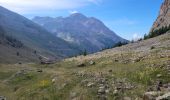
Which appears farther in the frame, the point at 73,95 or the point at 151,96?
the point at 73,95

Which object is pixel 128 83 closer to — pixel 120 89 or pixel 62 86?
pixel 120 89

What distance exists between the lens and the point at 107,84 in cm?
2873

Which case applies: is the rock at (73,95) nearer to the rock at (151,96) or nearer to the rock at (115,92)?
the rock at (115,92)

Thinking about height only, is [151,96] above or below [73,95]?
above

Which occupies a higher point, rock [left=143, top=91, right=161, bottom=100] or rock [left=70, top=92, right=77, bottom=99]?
rock [left=143, top=91, right=161, bottom=100]

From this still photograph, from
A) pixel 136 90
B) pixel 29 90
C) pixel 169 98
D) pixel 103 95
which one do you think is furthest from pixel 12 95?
pixel 169 98

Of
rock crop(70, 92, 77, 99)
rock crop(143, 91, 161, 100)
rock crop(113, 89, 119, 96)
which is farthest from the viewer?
rock crop(70, 92, 77, 99)

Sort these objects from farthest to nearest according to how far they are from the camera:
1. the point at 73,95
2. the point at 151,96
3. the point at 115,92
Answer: the point at 73,95, the point at 115,92, the point at 151,96

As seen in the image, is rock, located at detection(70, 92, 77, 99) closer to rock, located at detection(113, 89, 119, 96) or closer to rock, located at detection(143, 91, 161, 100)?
rock, located at detection(113, 89, 119, 96)

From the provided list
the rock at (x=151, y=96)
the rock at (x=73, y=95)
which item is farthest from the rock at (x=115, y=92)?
the rock at (x=73, y=95)

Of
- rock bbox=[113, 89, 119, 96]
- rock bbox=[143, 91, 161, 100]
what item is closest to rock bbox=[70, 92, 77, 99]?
rock bbox=[113, 89, 119, 96]

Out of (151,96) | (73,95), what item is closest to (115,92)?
(151,96)

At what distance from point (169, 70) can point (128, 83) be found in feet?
17.2

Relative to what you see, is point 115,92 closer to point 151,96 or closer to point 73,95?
point 151,96
